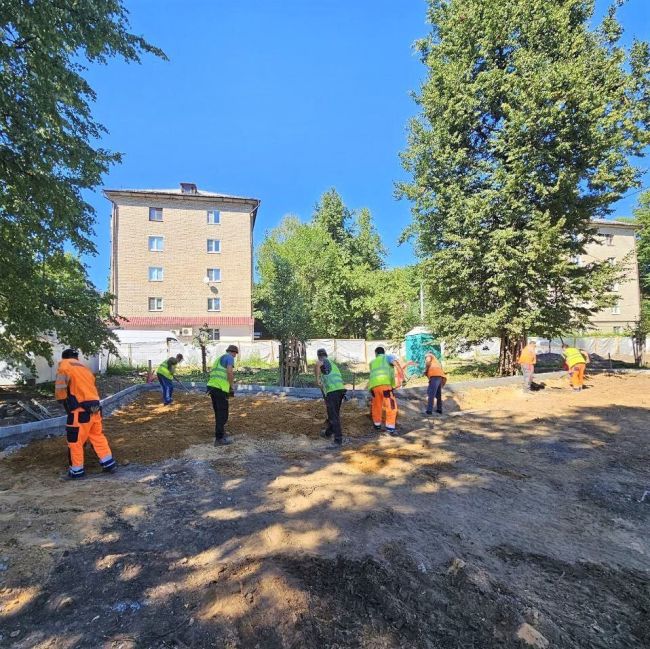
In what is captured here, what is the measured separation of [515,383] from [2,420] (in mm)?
13246

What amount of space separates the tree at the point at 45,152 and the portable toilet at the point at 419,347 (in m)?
12.1

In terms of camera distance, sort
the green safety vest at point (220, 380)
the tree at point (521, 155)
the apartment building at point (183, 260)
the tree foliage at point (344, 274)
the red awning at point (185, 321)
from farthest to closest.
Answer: the tree foliage at point (344, 274), the apartment building at point (183, 260), the red awning at point (185, 321), the tree at point (521, 155), the green safety vest at point (220, 380)

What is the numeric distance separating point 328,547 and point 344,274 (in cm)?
3532

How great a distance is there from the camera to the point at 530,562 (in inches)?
131

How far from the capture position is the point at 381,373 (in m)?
7.75

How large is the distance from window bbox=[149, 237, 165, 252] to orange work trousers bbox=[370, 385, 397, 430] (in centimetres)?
2884

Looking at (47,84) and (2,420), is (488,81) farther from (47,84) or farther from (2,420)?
(2,420)

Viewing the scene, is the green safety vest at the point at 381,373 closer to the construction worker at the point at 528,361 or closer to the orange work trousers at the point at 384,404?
the orange work trousers at the point at 384,404

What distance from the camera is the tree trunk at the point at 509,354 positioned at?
16.4 metres

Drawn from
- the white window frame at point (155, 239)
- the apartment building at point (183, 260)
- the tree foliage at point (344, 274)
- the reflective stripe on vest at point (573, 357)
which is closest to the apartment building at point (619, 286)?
the tree foliage at point (344, 274)

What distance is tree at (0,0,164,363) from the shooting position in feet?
18.1

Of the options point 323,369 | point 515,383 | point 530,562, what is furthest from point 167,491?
point 515,383

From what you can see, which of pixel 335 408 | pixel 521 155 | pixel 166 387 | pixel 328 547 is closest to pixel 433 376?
pixel 335 408

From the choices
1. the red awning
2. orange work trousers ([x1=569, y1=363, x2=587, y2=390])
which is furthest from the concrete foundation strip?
the red awning
